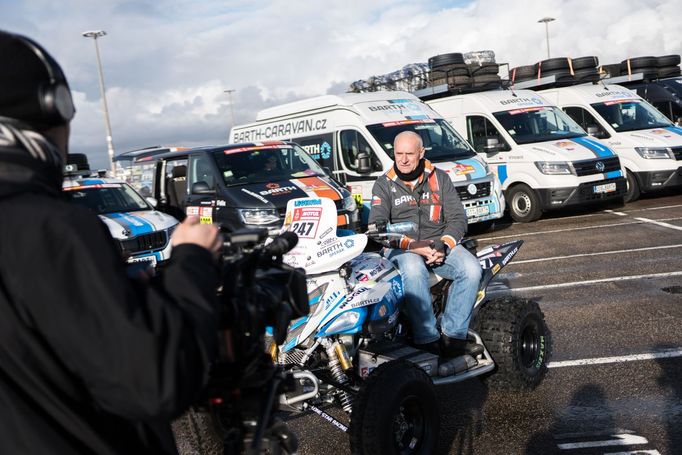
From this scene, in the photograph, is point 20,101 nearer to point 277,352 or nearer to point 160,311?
point 160,311

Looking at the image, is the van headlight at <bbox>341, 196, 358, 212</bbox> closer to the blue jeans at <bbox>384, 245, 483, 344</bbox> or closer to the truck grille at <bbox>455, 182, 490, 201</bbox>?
the truck grille at <bbox>455, 182, 490, 201</bbox>

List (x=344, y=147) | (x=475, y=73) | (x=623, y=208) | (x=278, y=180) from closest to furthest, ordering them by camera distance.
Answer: (x=278, y=180) < (x=344, y=147) < (x=623, y=208) < (x=475, y=73)

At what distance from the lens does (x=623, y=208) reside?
44.9 feet

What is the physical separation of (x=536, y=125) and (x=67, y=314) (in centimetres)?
1305

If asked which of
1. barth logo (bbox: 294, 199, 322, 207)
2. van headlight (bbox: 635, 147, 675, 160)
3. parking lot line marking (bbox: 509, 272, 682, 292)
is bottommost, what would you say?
parking lot line marking (bbox: 509, 272, 682, 292)

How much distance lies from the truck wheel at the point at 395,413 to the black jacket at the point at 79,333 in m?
2.08

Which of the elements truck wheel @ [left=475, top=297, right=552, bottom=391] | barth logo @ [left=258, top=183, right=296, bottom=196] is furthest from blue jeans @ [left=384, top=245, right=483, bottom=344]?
barth logo @ [left=258, top=183, right=296, bottom=196]

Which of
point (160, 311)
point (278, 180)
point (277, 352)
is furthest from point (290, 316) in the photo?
point (278, 180)

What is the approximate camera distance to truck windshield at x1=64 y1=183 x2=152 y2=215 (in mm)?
10094

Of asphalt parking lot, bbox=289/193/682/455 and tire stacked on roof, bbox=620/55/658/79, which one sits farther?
tire stacked on roof, bbox=620/55/658/79

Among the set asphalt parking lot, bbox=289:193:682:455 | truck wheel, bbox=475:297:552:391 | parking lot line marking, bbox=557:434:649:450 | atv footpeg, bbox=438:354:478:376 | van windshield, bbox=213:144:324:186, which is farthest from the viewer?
van windshield, bbox=213:144:324:186

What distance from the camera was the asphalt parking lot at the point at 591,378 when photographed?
4.05 metres

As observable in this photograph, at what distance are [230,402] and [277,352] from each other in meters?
1.77

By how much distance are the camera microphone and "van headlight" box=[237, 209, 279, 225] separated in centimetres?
745
